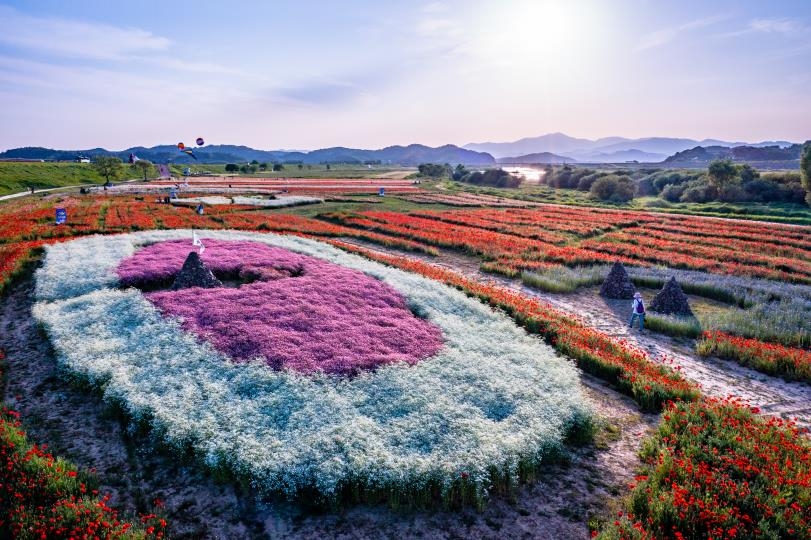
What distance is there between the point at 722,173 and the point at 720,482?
301 feet

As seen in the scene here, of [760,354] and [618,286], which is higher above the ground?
[618,286]

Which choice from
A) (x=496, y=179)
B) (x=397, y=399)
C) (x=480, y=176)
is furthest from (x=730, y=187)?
(x=397, y=399)

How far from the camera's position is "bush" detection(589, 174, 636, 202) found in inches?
3506

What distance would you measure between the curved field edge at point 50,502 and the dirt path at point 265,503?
1.53 feet

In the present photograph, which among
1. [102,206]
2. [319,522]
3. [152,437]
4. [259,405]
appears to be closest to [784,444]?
[319,522]

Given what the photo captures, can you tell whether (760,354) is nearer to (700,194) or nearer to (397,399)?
(397,399)

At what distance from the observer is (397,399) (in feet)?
35.8

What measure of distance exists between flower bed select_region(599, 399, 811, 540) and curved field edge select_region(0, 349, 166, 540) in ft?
25.5

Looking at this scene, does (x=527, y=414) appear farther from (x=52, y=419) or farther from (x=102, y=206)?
(x=102, y=206)

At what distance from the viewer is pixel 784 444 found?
9.47m

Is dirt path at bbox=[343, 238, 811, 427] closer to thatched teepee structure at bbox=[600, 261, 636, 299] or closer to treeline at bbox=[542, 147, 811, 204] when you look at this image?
thatched teepee structure at bbox=[600, 261, 636, 299]

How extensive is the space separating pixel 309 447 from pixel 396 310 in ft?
28.0

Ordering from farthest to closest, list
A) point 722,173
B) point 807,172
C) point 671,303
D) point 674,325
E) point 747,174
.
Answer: point 747,174, point 722,173, point 807,172, point 671,303, point 674,325

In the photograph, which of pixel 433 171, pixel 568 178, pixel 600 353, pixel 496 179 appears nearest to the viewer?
pixel 600 353
